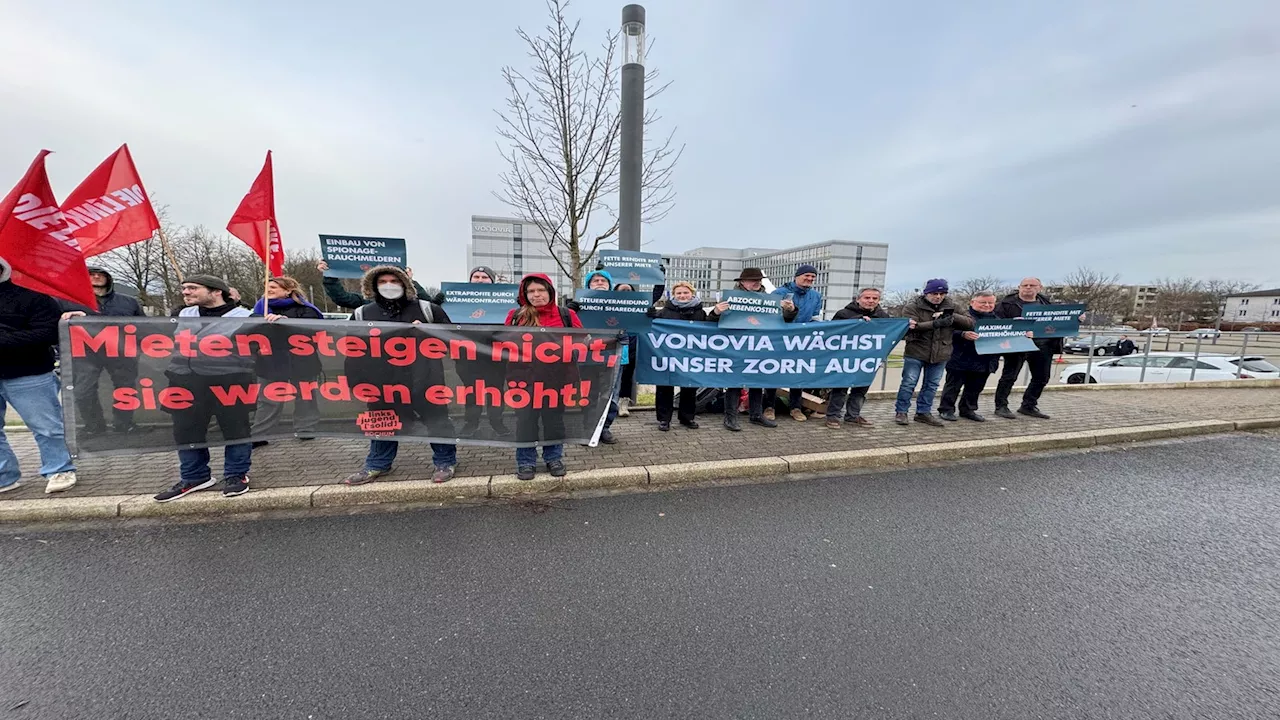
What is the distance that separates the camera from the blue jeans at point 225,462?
374 cm

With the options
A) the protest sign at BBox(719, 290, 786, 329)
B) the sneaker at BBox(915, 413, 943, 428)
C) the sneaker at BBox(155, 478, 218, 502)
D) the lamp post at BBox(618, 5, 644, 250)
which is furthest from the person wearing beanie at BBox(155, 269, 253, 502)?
the sneaker at BBox(915, 413, 943, 428)

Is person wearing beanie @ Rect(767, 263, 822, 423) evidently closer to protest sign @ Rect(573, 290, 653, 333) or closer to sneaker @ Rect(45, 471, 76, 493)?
protest sign @ Rect(573, 290, 653, 333)

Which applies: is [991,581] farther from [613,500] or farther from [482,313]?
[482,313]

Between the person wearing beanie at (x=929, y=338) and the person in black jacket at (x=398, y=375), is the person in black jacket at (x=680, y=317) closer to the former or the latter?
the person in black jacket at (x=398, y=375)

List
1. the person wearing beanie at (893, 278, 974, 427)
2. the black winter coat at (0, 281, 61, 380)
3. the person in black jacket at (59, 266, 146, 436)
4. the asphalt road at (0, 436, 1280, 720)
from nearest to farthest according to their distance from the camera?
the asphalt road at (0, 436, 1280, 720), the black winter coat at (0, 281, 61, 380), the person in black jacket at (59, 266, 146, 436), the person wearing beanie at (893, 278, 974, 427)

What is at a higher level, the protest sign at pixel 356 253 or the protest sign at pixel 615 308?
the protest sign at pixel 356 253

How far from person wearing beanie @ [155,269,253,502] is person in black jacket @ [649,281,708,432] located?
12.6ft

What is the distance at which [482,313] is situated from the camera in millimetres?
6477

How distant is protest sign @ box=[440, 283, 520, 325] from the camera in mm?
6418

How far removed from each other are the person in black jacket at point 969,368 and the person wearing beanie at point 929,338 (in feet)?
0.66

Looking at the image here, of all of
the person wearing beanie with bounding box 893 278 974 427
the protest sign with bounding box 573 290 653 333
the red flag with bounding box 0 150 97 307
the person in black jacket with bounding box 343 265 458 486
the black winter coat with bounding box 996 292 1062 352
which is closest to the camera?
the red flag with bounding box 0 150 97 307

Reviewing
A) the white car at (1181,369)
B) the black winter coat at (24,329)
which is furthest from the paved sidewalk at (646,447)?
the white car at (1181,369)

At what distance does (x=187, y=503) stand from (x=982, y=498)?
6.40 meters

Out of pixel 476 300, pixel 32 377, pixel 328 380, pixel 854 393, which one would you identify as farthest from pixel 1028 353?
pixel 32 377
